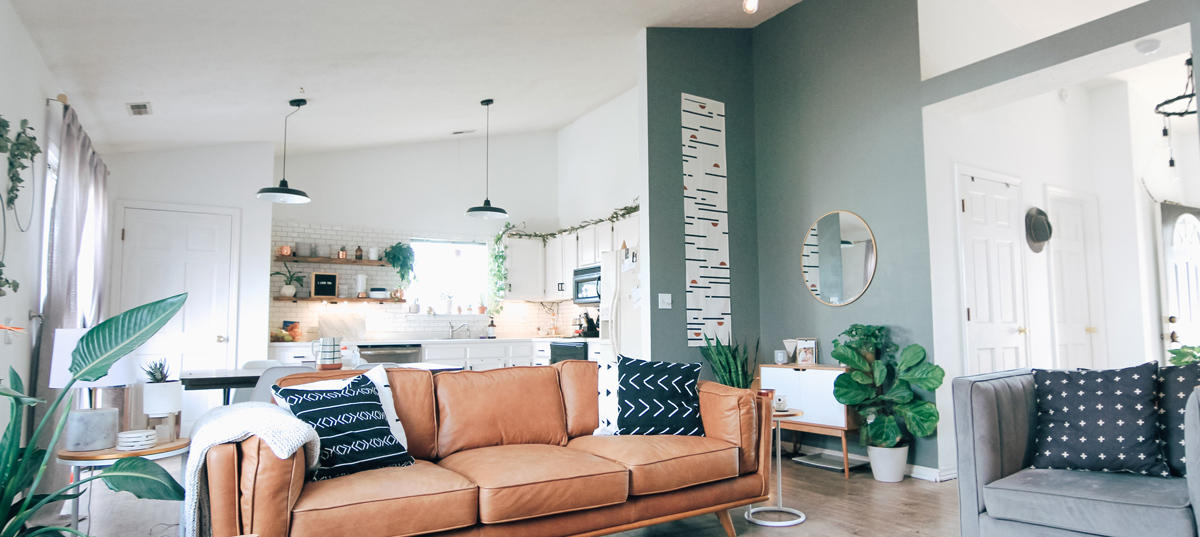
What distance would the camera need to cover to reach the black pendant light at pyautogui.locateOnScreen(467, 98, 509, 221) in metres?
7.18

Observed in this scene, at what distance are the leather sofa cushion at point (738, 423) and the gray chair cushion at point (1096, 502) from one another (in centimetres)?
101

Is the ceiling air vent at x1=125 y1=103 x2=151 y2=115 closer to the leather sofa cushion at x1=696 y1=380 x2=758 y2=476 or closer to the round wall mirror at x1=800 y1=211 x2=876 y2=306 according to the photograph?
the leather sofa cushion at x1=696 y1=380 x2=758 y2=476

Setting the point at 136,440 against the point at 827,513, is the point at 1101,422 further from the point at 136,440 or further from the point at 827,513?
the point at 136,440

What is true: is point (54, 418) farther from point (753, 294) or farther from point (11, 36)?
point (753, 294)

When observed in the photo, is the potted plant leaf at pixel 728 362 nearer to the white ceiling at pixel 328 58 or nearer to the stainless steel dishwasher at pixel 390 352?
the white ceiling at pixel 328 58

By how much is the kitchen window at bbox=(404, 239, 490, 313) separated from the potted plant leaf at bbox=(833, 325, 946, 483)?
4.96 metres

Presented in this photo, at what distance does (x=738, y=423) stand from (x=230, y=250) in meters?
5.43

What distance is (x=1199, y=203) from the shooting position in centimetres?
691

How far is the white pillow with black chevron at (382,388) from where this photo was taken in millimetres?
3068

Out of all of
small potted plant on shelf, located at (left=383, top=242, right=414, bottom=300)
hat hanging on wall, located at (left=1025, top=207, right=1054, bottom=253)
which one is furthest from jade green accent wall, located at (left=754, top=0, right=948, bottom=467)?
small potted plant on shelf, located at (left=383, top=242, right=414, bottom=300)

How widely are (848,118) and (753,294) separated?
5.16 ft

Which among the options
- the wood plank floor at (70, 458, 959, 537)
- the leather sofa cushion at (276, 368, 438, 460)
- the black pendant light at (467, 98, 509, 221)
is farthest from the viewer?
the black pendant light at (467, 98, 509, 221)

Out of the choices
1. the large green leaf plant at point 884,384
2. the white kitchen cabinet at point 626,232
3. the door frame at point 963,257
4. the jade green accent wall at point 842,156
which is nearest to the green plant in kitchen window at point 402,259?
the white kitchen cabinet at point 626,232

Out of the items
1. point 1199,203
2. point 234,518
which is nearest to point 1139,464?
point 234,518
